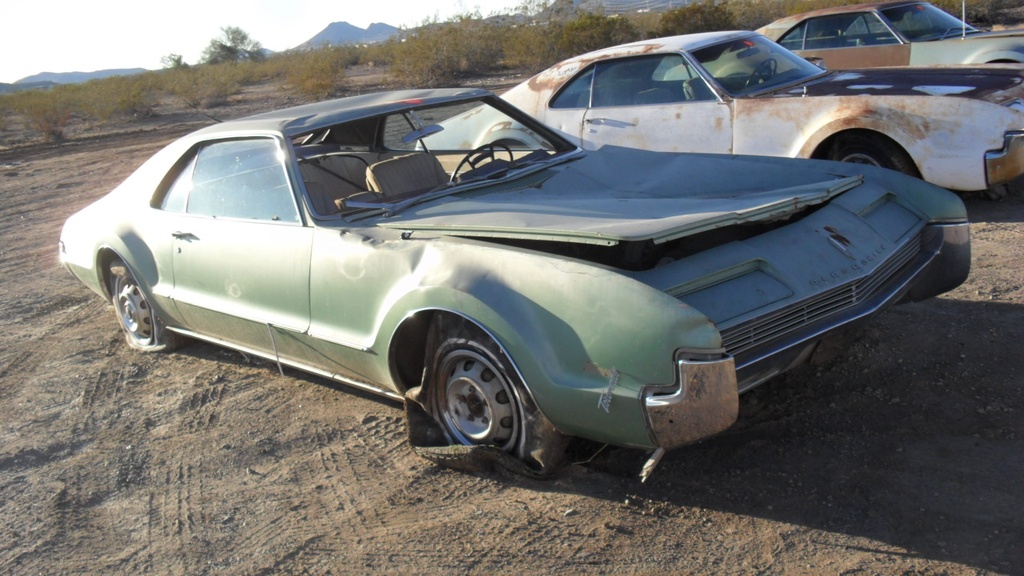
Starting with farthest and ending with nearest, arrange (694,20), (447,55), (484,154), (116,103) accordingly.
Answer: (447,55) → (116,103) → (694,20) → (484,154)

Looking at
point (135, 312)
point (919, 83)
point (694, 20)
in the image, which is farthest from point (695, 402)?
point (694, 20)

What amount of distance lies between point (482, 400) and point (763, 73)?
4.79 meters

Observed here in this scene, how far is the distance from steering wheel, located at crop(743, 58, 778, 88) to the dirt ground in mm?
2646

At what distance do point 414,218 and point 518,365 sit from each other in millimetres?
1021

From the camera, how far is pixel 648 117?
23.3 feet

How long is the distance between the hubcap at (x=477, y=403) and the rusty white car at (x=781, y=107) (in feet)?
9.08

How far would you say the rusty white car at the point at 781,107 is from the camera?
581 centimetres

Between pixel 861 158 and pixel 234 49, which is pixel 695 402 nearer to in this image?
pixel 861 158

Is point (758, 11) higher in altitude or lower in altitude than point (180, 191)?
higher

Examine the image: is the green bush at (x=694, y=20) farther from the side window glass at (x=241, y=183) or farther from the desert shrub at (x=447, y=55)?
the side window glass at (x=241, y=183)

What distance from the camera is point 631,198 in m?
3.99

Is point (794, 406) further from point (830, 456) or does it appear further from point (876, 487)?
point (876, 487)

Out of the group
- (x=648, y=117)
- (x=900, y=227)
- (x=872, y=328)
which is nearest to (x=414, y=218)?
(x=900, y=227)

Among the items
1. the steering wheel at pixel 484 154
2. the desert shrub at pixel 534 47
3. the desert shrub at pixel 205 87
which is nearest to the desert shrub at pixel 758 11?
the desert shrub at pixel 534 47
